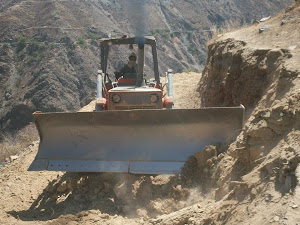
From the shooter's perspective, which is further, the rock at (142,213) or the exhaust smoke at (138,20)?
the exhaust smoke at (138,20)

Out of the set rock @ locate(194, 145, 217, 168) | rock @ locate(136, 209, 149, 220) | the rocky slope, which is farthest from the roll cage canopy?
the rocky slope

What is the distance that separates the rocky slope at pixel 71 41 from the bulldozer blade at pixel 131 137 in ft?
73.4

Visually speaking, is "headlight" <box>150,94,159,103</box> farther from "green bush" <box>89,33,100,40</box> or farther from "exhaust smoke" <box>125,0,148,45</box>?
"green bush" <box>89,33,100,40</box>

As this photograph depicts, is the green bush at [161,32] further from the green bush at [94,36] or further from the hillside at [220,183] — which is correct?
the hillside at [220,183]

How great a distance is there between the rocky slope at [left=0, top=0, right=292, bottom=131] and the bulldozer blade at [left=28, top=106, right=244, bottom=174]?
22.4m

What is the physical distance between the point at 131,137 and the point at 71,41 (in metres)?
36.9

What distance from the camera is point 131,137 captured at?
19.1 ft

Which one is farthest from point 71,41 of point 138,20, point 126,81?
point 126,81

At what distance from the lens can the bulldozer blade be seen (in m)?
5.62

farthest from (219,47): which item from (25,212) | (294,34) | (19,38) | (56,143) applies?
(19,38)

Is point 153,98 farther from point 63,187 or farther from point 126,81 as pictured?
point 63,187

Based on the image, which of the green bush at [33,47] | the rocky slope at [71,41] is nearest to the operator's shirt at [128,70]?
the rocky slope at [71,41]

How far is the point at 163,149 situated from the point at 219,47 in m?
5.11

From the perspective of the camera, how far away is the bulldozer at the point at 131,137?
562 centimetres
